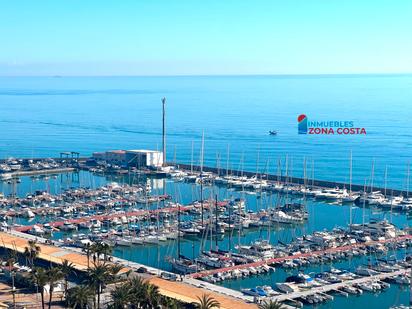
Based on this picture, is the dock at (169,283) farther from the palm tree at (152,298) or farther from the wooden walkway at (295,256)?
the palm tree at (152,298)

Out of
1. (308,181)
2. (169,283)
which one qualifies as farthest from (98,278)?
(308,181)

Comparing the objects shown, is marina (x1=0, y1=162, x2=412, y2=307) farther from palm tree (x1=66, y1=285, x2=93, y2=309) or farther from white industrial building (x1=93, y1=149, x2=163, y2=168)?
palm tree (x1=66, y1=285, x2=93, y2=309)

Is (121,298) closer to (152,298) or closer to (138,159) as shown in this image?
(152,298)

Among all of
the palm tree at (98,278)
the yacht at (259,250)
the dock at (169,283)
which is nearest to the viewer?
the palm tree at (98,278)

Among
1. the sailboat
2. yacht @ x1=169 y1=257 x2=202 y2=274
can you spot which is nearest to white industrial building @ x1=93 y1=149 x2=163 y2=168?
the sailboat

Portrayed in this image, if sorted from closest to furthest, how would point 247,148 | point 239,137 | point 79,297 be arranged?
point 79,297 < point 247,148 < point 239,137

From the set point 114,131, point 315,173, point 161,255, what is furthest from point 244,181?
point 114,131

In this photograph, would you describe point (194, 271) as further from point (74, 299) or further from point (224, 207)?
point (224, 207)

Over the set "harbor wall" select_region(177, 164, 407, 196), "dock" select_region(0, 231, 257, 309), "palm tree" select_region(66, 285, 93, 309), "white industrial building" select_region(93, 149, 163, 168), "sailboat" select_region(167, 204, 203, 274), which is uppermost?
"white industrial building" select_region(93, 149, 163, 168)

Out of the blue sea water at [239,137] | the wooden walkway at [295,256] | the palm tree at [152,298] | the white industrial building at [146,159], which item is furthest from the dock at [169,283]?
the blue sea water at [239,137]
